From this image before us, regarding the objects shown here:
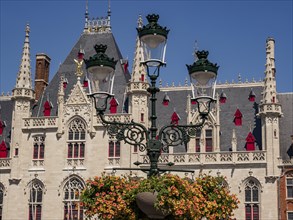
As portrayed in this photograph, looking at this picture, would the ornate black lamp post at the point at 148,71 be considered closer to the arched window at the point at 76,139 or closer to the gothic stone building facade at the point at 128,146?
the gothic stone building facade at the point at 128,146

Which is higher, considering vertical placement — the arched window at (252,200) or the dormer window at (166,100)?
the dormer window at (166,100)

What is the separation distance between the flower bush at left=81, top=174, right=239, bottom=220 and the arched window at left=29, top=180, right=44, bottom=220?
30009 mm

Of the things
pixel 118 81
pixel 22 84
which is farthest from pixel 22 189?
pixel 118 81

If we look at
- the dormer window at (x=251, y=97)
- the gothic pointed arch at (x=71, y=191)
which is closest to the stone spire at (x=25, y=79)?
the gothic pointed arch at (x=71, y=191)

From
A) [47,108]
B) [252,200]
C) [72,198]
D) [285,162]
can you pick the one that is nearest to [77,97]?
[47,108]

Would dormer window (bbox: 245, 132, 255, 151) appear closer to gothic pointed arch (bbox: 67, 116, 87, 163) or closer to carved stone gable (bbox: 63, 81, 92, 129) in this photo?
carved stone gable (bbox: 63, 81, 92, 129)

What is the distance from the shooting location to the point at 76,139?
46.5m

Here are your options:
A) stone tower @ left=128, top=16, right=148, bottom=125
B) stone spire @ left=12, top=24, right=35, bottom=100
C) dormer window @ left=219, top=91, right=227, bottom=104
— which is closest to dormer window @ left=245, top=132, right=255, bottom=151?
dormer window @ left=219, top=91, right=227, bottom=104

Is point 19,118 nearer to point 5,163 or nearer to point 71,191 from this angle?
point 5,163

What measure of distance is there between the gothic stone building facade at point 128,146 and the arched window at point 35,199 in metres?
0.08

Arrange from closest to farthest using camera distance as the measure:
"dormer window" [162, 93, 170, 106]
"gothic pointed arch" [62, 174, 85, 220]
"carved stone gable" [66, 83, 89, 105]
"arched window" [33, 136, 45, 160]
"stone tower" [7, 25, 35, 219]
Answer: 1. "gothic pointed arch" [62, 174, 85, 220]
2. "stone tower" [7, 25, 35, 219]
3. "arched window" [33, 136, 45, 160]
4. "carved stone gable" [66, 83, 89, 105]
5. "dormer window" [162, 93, 170, 106]

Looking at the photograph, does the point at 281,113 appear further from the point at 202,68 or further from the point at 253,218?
the point at 202,68

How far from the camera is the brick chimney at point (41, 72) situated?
170 ft

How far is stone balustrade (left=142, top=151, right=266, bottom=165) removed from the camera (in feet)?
142
